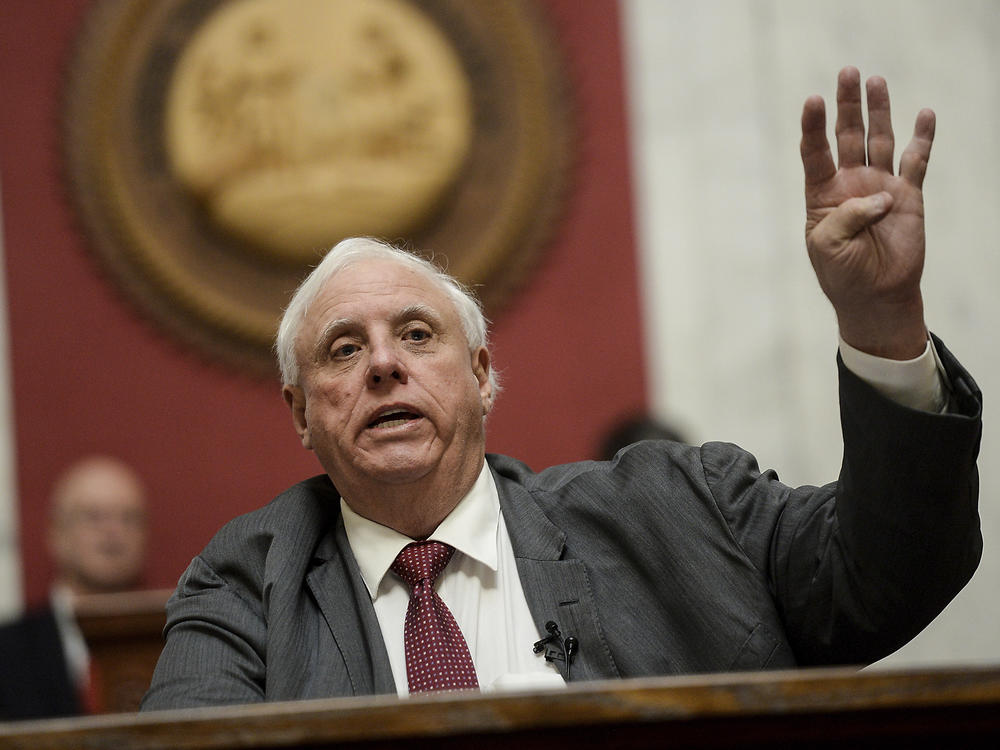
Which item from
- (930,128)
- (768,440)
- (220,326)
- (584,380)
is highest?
(930,128)

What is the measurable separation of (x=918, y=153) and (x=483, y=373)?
→ 3.12 ft

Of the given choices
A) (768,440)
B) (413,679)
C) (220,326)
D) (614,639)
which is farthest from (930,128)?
(220,326)

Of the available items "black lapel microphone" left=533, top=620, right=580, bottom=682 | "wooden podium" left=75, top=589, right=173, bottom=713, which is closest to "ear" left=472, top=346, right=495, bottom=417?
"black lapel microphone" left=533, top=620, right=580, bottom=682

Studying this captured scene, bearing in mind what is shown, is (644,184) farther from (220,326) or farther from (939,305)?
(220,326)

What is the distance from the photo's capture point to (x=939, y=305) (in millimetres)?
4449

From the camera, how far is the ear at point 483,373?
2.38 meters

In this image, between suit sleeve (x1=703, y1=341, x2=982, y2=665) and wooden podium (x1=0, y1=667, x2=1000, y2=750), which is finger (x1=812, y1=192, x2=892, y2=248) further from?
wooden podium (x1=0, y1=667, x2=1000, y2=750)

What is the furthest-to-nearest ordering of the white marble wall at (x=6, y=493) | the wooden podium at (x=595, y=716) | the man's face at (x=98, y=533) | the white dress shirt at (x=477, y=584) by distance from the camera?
the white marble wall at (x=6, y=493) → the man's face at (x=98, y=533) → the white dress shirt at (x=477, y=584) → the wooden podium at (x=595, y=716)

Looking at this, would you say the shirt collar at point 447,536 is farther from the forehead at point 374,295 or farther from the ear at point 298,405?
the forehead at point 374,295

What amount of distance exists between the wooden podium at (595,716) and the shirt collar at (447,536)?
90 centimetres

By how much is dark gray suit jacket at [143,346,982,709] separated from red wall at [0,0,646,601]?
233cm

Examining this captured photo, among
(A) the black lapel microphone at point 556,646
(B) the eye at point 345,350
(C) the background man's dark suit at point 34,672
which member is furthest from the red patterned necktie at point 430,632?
(C) the background man's dark suit at point 34,672

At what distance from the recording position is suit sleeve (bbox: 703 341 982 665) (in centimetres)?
171

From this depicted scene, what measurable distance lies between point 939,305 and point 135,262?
9.67ft
